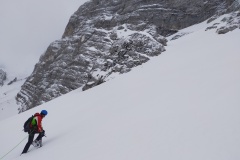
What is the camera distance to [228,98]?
20.9ft

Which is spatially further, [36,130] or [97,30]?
[97,30]

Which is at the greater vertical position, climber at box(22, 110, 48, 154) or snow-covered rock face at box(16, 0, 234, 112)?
climber at box(22, 110, 48, 154)

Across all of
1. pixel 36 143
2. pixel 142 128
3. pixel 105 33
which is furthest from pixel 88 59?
pixel 142 128

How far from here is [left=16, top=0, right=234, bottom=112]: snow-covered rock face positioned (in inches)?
1799

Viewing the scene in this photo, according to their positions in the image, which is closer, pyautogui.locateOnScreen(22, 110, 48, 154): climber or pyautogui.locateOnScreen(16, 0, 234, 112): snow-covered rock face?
pyautogui.locateOnScreen(22, 110, 48, 154): climber

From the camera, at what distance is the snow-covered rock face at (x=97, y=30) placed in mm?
45694

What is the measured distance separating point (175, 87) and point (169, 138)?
4761 mm

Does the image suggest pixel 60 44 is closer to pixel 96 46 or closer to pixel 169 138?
pixel 96 46

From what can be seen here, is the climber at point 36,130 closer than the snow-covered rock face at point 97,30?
Yes

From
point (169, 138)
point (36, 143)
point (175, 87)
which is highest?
point (169, 138)

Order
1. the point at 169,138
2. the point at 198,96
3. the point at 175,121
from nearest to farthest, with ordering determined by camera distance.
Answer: the point at 169,138
the point at 175,121
the point at 198,96

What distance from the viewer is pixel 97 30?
50.9 metres

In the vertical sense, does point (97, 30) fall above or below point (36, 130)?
below

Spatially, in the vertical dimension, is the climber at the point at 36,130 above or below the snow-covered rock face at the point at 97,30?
above
